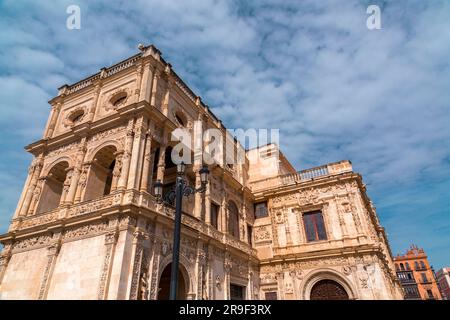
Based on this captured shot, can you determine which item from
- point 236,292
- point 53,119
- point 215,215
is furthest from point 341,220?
point 53,119

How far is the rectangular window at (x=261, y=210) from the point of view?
19.8 m

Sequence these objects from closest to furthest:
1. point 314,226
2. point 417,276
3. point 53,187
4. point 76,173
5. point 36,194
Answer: point 76,173 → point 36,194 → point 53,187 → point 314,226 → point 417,276

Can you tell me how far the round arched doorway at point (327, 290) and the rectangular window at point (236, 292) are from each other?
13.1ft

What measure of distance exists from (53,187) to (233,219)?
32.2ft

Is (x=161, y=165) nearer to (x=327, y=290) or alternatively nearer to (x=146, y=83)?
(x=146, y=83)

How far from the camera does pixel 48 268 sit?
1045cm

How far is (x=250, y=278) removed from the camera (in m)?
16.5

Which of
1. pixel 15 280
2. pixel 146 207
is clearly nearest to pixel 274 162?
pixel 146 207

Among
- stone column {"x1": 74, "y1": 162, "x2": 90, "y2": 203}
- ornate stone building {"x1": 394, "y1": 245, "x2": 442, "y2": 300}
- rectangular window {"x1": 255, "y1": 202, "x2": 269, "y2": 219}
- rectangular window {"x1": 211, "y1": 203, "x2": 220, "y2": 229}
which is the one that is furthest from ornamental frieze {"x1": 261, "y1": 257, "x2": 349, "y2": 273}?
ornate stone building {"x1": 394, "y1": 245, "x2": 442, "y2": 300}

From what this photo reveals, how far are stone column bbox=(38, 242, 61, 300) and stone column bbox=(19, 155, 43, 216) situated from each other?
3486 millimetres

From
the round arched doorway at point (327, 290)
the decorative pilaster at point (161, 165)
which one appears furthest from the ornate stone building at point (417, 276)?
the decorative pilaster at point (161, 165)

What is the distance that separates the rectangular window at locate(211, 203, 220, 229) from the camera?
15447mm

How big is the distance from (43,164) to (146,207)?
7667mm

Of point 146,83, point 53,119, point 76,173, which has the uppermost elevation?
point 53,119
